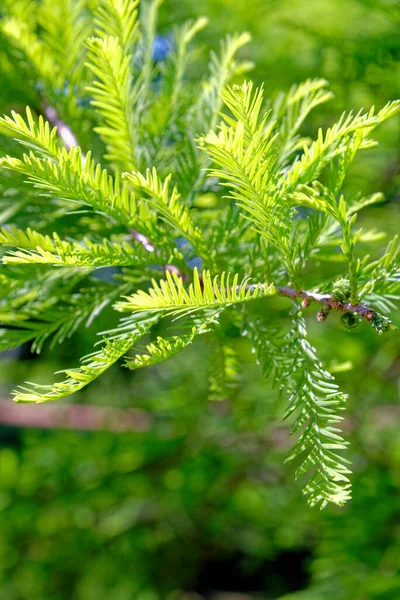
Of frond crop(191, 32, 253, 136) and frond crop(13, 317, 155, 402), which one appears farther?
frond crop(191, 32, 253, 136)

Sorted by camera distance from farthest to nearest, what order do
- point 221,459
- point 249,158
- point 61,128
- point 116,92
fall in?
point 221,459, point 61,128, point 116,92, point 249,158

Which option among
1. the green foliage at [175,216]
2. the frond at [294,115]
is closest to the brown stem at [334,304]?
the green foliage at [175,216]

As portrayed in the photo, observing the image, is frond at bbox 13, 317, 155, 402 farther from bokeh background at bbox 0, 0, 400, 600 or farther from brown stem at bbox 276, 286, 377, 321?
bokeh background at bbox 0, 0, 400, 600

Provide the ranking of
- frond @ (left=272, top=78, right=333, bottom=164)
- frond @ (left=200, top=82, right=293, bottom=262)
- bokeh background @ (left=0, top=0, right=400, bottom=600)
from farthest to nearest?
bokeh background @ (left=0, top=0, right=400, bottom=600), frond @ (left=272, top=78, right=333, bottom=164), frond @ (left=200, top=82, right=293, bottom=262)

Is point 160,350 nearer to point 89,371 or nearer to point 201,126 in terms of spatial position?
point 89,371

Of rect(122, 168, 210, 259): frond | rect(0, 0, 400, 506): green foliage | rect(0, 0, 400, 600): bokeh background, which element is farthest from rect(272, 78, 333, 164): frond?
rect(0, 0, 400, 600): bokeh background

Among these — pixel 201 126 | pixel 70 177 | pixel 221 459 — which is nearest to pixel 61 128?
pixel 201 126

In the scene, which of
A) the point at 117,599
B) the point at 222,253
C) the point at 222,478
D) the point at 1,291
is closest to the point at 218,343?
the point at 222,253
